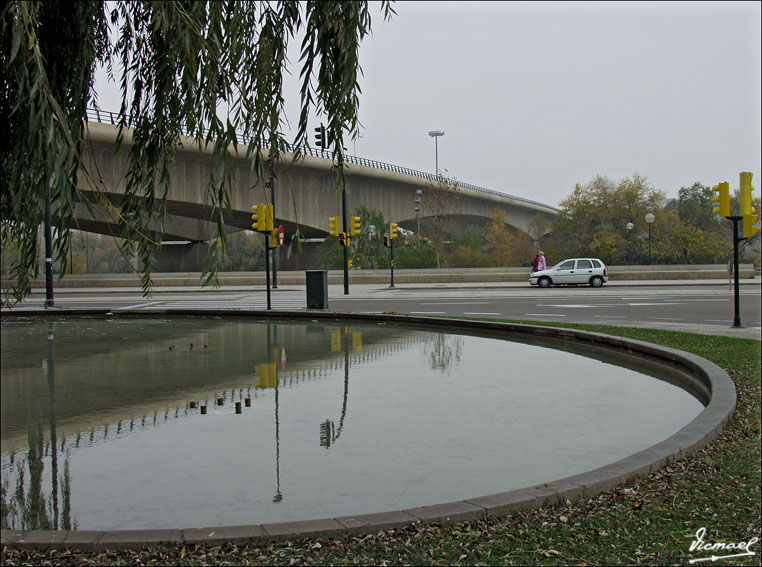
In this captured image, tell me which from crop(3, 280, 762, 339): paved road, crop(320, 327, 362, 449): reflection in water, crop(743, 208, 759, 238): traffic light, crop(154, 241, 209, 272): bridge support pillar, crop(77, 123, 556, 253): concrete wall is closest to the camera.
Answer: crop(320, 327, 362, 449): reflection in water

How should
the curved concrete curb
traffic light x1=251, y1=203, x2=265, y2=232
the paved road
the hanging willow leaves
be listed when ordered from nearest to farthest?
the hanging willow leaves
the curved concrete curb
traffic light x1=251, y1=203, x2=265, y2=232
the paved road

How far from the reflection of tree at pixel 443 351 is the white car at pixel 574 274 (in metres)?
23.2

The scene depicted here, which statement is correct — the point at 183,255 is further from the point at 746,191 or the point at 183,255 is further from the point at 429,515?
the point at 429,515

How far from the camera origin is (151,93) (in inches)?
169

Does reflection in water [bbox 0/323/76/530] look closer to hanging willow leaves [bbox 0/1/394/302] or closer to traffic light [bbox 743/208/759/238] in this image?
hanging willow leaves [bbox 0/1/394/302]

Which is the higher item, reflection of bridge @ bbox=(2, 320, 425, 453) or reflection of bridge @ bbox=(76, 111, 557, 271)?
reflection of bridge @ bbox=(76, 111, 557, 271)

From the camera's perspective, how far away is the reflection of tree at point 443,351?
11.4 metres

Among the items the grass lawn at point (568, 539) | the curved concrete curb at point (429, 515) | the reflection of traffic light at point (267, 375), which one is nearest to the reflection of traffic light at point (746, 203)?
the curved concrete curb at point (429, 515)

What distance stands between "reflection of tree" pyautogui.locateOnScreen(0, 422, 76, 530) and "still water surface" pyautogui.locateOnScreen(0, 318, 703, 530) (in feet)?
0.06

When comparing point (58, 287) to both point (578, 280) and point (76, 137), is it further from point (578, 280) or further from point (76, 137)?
point (76, 137)

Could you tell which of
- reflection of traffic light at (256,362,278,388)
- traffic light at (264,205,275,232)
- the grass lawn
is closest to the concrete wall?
traffic light at (264,205,275,232)

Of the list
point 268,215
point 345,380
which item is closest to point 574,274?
point 345,380

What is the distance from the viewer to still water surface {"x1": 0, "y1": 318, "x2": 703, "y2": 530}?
5156 millimetres

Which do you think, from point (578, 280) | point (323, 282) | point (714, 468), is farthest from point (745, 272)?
point (714, 468)
